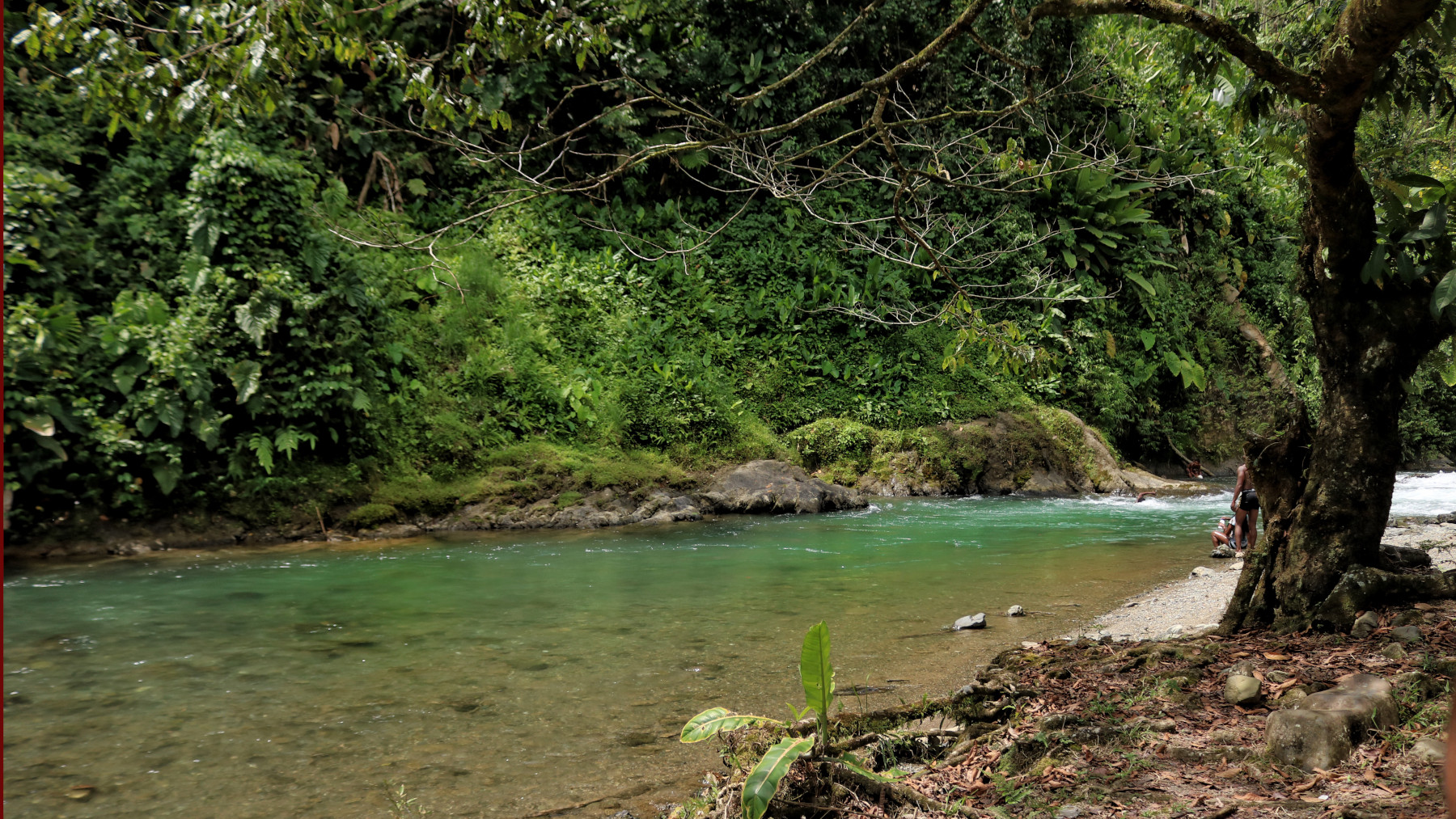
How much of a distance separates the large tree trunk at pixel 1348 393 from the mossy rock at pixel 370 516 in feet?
31.9

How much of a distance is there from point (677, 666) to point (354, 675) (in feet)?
6.56

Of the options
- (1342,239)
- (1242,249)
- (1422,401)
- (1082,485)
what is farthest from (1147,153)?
(1342,239)

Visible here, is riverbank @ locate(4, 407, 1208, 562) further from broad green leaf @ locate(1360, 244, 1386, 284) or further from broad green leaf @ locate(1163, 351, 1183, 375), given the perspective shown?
broad green leaf @ locate(1360, 244, 1386, 284)

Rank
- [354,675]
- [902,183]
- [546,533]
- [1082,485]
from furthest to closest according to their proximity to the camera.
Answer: [1082,485] < [546,533] < [354,675] < [902,183]

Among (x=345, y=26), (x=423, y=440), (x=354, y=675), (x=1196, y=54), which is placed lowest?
(x=354, y=675)

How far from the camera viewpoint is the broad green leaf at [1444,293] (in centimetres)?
425

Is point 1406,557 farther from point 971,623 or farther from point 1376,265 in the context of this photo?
point 971,623

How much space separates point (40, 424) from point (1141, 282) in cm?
1765

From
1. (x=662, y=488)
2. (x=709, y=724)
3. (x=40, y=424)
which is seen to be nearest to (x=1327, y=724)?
(x=709, y=724)

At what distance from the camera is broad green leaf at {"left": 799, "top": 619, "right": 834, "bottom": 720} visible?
3.23 m

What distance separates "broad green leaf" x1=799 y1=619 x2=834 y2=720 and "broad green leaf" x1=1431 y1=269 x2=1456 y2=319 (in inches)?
135

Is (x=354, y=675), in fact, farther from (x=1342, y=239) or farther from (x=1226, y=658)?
(x=1342, y=239)

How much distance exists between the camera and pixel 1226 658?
174 inches

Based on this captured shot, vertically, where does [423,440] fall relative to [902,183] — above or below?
below
